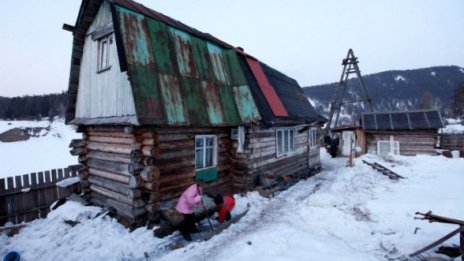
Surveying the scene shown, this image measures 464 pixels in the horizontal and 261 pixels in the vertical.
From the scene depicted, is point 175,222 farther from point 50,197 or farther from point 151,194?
point 50,197

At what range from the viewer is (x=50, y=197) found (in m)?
10.4

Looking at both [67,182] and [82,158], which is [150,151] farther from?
[67,182]

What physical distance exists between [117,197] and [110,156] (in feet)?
4.67

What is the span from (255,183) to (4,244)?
8602 millimetres

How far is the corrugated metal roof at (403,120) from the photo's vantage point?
66.3ft

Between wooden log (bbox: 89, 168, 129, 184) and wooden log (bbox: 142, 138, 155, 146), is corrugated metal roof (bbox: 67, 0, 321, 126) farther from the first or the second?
wooden log (bbox: 89, 168, 129, 184)

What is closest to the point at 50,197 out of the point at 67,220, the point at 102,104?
the point at 67,220

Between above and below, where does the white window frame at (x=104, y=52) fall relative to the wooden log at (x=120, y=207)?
above

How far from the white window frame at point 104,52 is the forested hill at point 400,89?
10001 centimetres

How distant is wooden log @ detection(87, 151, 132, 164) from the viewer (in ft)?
26.9

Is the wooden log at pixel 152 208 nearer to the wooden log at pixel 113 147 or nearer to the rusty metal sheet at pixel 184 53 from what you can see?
the wooden log at pixel 113 147

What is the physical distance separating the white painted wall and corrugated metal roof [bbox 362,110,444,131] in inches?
833

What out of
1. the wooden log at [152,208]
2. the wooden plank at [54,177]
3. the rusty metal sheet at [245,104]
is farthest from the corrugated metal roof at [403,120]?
the wooden plank at [54,177]

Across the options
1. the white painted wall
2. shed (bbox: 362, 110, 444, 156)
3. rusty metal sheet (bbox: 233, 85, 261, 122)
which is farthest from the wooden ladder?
the white painted wall
